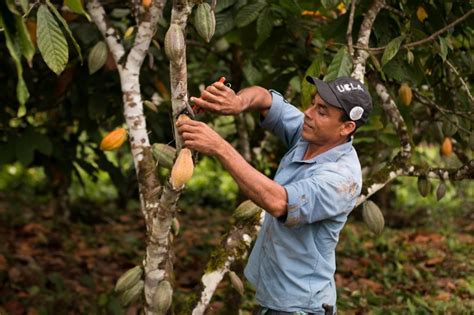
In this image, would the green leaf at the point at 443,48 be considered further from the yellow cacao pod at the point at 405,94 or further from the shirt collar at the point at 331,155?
the shirt collar at the point at 331,155

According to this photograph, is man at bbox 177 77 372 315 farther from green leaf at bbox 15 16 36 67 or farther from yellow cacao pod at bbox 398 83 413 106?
yellow cacao pod at bbox 398 83 413 106

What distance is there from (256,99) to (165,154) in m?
0.32

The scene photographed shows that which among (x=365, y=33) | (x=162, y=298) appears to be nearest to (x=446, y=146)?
(x=365, y=33)

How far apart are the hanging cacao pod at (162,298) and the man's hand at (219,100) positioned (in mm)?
599

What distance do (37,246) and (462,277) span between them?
8.62 ft

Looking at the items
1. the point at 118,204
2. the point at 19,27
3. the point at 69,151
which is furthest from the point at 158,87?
the point at 118,204

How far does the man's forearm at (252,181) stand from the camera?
1846 millimetres

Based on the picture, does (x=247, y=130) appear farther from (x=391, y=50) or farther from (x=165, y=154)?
(x=165, y=154)

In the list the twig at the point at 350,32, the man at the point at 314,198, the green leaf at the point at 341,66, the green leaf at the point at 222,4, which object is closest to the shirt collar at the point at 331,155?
the man at the point at 314,198

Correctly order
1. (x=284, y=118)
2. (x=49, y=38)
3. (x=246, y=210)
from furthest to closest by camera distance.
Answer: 1. (x=246, y=210)
2. (x=284, y=118)
3. (x=49, y=38)

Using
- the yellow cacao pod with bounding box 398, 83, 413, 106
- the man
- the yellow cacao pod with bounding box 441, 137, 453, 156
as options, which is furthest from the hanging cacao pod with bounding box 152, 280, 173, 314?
the yellow cacao pod with bounding box 441, 137, 453, 156

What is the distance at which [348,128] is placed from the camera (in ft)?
6.85

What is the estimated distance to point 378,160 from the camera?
3828mm

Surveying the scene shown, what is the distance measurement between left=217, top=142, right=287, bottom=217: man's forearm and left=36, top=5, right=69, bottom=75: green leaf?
1.45 feet
